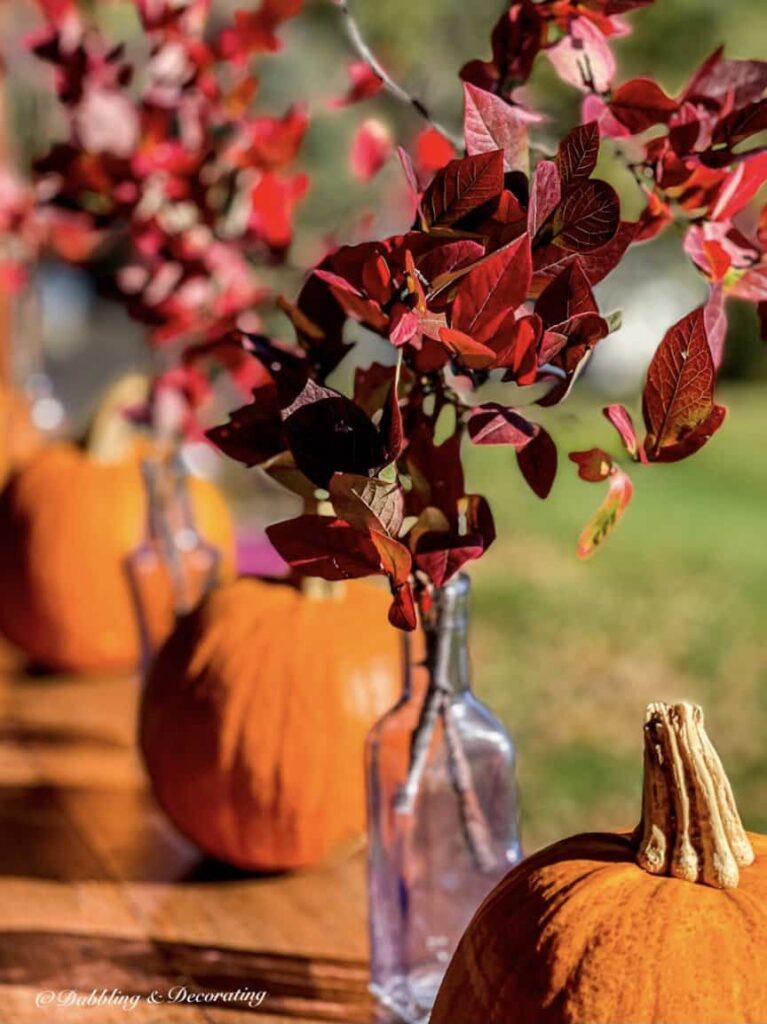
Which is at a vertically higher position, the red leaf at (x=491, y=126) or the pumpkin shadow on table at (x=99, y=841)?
the red leaf at (x=491, y=126)

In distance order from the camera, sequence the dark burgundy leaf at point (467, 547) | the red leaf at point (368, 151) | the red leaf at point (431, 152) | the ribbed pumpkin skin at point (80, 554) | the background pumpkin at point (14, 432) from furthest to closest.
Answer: the background pumpkin at point (14, 432) → the ribbed pumpkin skin at point (80, 554) → the red leaf at point (368, 151) → the red leaf at point (431, 152) → the dark burgundy leaf at point (467, 547)

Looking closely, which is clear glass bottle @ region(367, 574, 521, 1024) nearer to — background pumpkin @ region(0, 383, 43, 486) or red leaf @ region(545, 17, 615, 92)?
red leaf @ region(545, 17, 615, 92)

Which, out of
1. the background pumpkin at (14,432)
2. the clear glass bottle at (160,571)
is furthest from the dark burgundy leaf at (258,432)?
the background pumpkin at (14,432)

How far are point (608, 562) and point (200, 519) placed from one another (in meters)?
3.01

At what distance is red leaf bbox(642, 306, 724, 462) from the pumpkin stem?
0.36 feet

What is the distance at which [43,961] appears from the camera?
2.80ft

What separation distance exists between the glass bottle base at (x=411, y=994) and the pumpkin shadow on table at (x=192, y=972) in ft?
0.03

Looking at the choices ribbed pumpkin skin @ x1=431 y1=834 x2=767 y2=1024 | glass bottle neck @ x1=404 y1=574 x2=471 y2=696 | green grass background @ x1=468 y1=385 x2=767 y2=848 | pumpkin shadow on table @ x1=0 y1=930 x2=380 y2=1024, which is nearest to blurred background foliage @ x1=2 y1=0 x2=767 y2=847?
green grass background @ x1=468 y1=385 x2=767 y2=848

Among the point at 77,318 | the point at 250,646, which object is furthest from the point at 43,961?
the point at 77,318

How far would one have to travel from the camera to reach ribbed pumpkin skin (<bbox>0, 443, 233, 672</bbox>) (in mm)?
1461

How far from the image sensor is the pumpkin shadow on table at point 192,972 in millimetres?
794

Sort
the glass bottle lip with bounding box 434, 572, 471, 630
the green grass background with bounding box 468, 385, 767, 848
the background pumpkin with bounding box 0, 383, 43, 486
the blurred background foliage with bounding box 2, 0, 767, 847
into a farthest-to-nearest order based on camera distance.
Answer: the green grass background with bounding box 468, 385, 767, 848 < the blurred background foliage with bounding box 2, 0, 767, 847 < the background pumpkin with bounding box 0, 383, 43, 486 < the glass bottle lip with bounding box 434, 572, 471, 630

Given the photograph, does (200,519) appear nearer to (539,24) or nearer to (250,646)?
(250,646)

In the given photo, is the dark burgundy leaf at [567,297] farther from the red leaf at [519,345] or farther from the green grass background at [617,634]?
the green grass background at [617,634]
